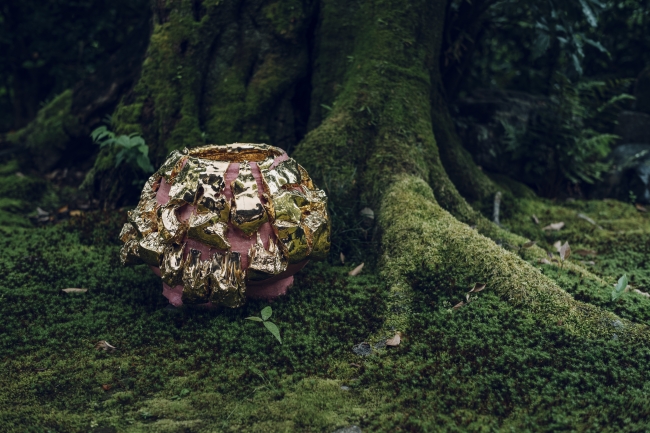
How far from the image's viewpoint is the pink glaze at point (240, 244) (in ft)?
11.5

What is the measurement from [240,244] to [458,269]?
1378 millimetres

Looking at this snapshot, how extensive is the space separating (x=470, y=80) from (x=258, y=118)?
4.10 metres

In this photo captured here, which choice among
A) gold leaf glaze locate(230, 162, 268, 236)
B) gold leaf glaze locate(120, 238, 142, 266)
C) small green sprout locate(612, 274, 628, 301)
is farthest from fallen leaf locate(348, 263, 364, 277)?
small green sprout locate(612, 274, 628, 301)

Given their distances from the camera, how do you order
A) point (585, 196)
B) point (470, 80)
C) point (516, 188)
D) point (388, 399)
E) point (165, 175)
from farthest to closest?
1. point (470, 80)
2. point (585, 196)
3. point (516, 188)
4. point (165, 175)
5. point (388, 399)

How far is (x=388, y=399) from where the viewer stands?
2900 mm

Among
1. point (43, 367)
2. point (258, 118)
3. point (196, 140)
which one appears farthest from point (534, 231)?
point (43, 367)

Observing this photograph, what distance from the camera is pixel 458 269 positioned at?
3.82 m

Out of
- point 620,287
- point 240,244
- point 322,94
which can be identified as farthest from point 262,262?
point 322,94

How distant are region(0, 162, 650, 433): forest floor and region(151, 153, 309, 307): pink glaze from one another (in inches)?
3.5

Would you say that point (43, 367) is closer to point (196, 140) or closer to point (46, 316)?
point (46, 316)

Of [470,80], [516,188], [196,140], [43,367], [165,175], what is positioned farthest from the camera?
[470,80]

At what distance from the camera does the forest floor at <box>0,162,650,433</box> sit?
9.04ft

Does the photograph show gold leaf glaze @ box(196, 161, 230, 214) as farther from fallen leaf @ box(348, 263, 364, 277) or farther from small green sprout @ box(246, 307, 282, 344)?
fallen leaf @ box(348, 263, 364, 277)

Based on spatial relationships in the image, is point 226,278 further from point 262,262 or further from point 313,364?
point 313,364
